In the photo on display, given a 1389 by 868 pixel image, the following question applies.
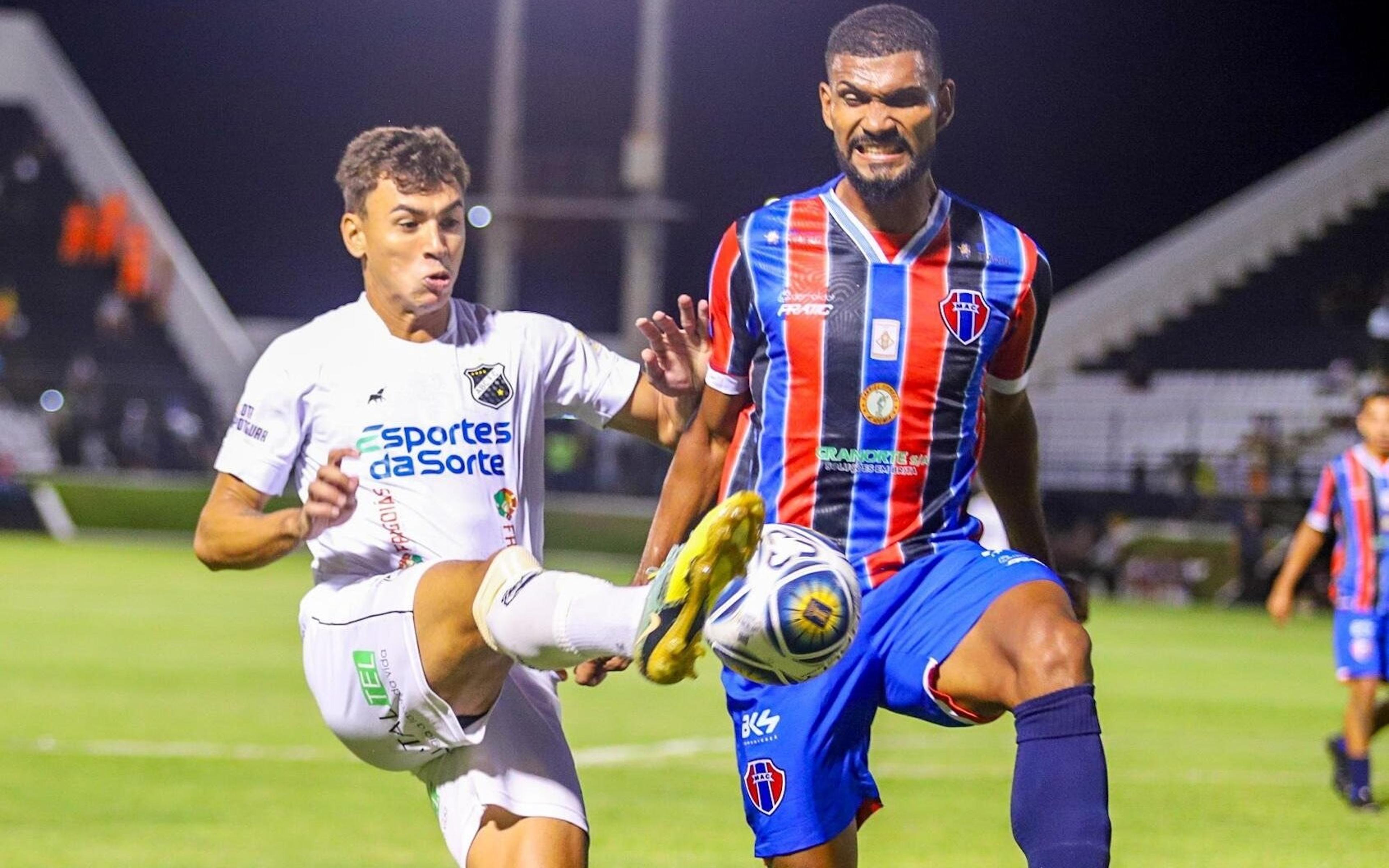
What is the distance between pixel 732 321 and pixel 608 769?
5442 millimetres

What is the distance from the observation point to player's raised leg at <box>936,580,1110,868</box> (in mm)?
3959

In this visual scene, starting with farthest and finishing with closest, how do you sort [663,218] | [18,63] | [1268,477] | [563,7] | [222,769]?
[18,63] < [563,7] < [663,218] < [1268,477] < [222,769]

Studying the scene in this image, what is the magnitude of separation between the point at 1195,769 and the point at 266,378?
7059 mm

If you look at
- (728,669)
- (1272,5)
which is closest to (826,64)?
(728,669)

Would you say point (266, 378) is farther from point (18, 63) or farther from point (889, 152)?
point (18, 63)

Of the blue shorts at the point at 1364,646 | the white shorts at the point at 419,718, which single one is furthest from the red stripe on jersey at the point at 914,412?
the blue shorts at the point at 1364,646

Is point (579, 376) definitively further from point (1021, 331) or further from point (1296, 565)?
point (1296, 565)

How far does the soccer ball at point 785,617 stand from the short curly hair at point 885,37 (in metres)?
1.36

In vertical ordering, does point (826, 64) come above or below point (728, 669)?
above

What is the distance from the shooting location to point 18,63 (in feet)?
131

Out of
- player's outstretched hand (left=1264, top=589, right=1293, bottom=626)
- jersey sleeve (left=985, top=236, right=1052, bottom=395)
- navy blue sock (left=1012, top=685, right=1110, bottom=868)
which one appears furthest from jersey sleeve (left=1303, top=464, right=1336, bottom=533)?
navy blue sock (left=1012, top=685, right=1110, bottom=868)

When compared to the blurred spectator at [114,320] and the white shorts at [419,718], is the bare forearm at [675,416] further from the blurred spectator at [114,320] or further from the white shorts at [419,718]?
the blurred spectator at [114,320]

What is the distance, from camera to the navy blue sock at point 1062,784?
393 centimetres

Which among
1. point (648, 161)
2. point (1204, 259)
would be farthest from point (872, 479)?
point (1204, 259)
